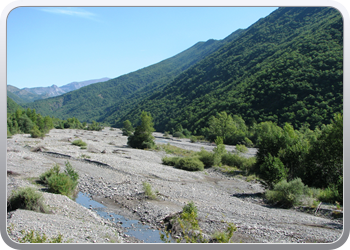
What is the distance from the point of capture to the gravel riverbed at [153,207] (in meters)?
8.60

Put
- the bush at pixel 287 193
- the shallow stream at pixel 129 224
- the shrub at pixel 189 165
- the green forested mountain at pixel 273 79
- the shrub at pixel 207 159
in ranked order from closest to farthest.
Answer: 1. the shallow stream at pixel 129 224
2. the bush at pixel 287 193
3. the shrub at pixel 189 165
4. the shrub at pixel 207 159
5. the green forested mountain at pixel 273 79

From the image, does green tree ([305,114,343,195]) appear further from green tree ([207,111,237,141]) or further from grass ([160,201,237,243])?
green tree ([207,111,237,141])

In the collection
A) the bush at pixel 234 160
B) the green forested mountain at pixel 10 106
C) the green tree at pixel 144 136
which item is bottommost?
the bush at pixel 234 160

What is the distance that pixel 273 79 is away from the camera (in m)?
65.2

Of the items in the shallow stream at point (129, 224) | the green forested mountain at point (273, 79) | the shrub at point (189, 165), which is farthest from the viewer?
the green forested mountain at point (273, 79)

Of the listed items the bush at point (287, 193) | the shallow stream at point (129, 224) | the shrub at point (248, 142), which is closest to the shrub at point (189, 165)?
the bush at point (287, 193)

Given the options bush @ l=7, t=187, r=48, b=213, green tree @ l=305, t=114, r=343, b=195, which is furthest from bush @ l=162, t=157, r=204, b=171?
bush @ l=7, t=187, r=48, b=213

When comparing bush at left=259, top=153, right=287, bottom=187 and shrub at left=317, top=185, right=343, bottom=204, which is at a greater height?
bush at left=259, top=153, right=287, bottom=187

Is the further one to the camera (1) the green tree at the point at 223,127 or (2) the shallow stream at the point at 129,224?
(1) the green tree at the point at 223,127

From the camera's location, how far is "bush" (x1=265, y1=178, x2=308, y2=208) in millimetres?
13555

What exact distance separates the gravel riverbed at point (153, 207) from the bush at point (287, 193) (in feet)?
2.35

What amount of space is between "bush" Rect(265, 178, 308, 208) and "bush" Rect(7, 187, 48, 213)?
10.9m

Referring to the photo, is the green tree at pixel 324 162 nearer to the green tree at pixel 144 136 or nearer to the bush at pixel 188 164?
the bush at pixel 188 164
